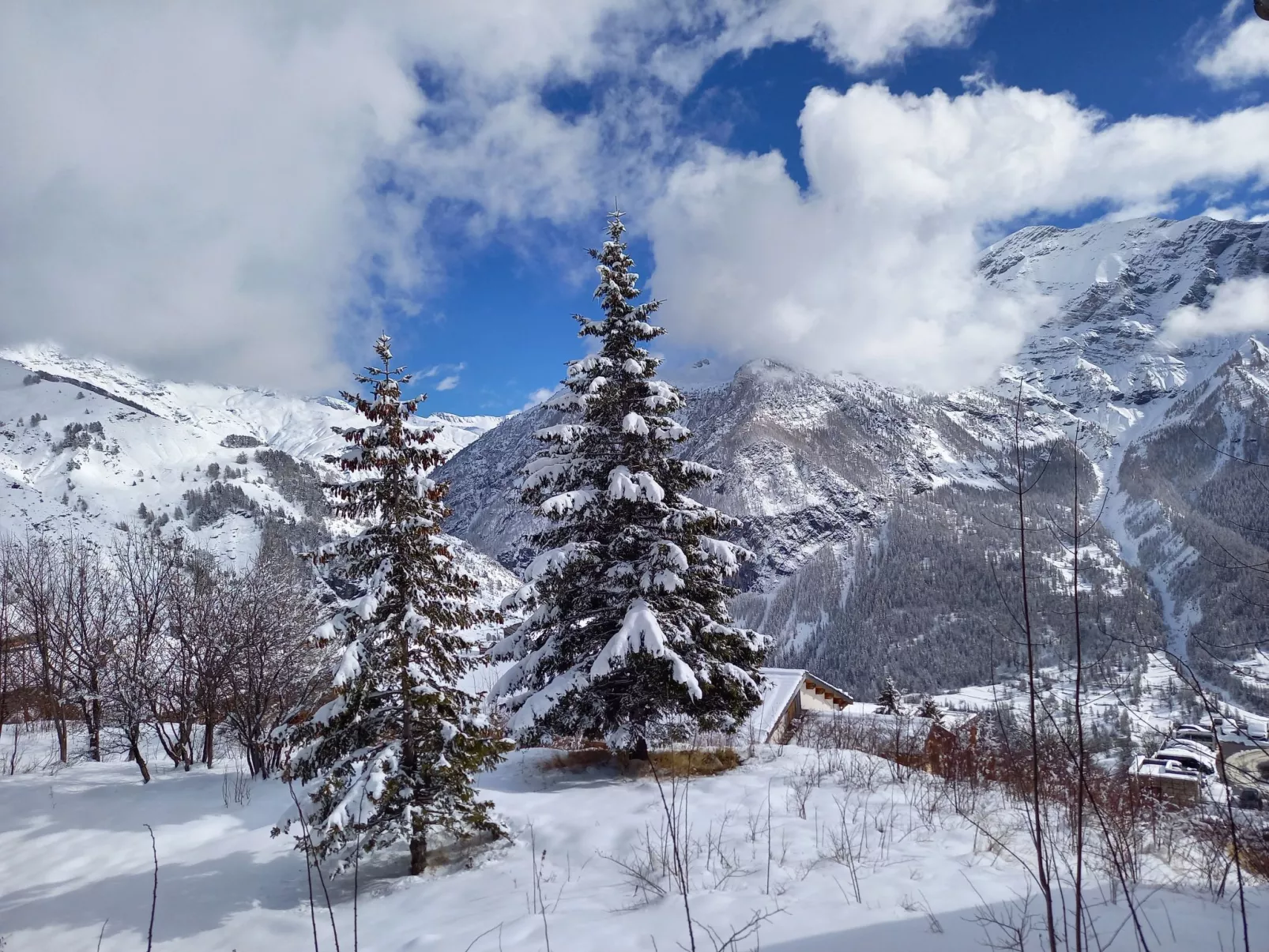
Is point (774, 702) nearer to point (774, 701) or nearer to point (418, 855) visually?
point (774, 701)

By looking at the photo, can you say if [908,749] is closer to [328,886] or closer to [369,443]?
[328,886]

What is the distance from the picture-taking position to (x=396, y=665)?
8484mm

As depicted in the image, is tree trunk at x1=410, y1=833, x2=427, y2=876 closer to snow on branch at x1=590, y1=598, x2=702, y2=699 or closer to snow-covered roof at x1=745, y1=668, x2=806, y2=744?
snow on branch at x1=590, y1=598, x2=702, y2=699

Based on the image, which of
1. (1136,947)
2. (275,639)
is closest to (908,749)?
(1136,947)

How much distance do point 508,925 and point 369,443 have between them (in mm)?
5886

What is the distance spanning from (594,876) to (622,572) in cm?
496

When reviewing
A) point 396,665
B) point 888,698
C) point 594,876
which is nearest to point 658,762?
point 594,876

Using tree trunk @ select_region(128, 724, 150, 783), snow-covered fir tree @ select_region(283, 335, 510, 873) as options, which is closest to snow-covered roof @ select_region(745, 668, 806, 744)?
snow-covered fir tree @ select_region(283, 335, 510, 873)

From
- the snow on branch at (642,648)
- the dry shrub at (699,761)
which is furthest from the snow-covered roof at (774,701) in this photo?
the snow on branch at (642,648)

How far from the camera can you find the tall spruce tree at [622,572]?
1057cm

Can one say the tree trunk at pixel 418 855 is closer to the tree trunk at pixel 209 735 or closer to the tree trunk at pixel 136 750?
the tree trunk at pixel 136 750

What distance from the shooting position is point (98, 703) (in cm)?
1551

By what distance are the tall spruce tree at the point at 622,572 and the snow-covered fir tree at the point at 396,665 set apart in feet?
5.72

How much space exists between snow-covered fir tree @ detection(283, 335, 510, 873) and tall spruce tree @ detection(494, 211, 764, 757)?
68.6 inches
